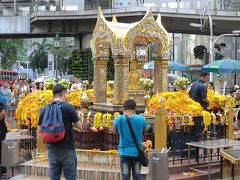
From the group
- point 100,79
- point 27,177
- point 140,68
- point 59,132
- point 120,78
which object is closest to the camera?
point 59,132

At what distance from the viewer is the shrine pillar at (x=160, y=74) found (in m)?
13.8

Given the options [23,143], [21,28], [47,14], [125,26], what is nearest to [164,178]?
[23,143]

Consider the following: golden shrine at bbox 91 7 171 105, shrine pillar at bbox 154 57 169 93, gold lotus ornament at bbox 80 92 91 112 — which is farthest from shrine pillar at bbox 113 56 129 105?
shrine pillar at bbox 154 57 169 93

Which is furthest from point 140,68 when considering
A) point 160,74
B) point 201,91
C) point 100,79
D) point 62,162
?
point 62,162

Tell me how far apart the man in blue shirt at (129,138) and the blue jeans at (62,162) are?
0.78 meters

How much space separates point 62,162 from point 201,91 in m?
5.17

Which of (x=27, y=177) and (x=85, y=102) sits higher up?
(x=85, y=102)

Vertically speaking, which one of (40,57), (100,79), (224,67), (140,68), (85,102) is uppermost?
(40,57)

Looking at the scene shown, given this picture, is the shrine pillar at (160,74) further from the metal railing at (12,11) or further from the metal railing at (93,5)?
the metal railing at (12,11)

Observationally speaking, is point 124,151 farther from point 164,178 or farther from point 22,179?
point 22,179

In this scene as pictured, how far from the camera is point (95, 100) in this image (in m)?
14.0

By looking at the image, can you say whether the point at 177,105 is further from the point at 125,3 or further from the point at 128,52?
the point at 125,3

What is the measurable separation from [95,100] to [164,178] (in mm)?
5982

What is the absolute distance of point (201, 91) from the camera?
11.7 metres
